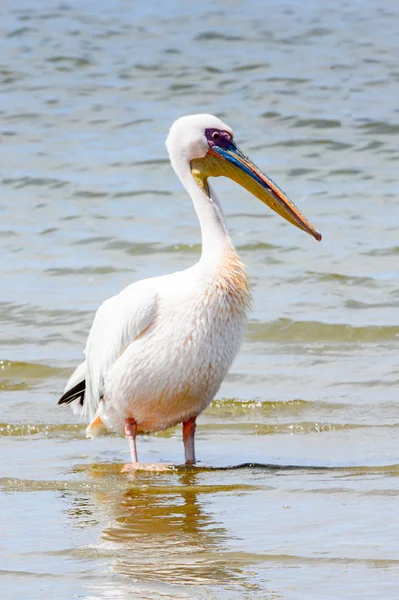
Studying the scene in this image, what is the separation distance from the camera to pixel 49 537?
4.09m

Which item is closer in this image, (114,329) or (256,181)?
(114,329)

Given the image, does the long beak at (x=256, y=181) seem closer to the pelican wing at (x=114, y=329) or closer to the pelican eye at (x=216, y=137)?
the pelican eye at (x=216, y=137)

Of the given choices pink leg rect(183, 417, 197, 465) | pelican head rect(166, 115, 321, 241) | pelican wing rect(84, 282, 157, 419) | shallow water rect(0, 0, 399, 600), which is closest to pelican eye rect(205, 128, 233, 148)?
pelican head rect(166, 115, 321, 241)

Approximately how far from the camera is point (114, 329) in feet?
17.0

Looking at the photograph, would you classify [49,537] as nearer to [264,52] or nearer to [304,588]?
[304,588]

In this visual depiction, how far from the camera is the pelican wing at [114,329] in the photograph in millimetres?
5082

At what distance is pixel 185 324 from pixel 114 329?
33 cm

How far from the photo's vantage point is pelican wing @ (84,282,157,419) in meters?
5.08

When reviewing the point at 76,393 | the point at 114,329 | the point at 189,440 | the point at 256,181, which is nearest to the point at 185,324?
the point at 114,329

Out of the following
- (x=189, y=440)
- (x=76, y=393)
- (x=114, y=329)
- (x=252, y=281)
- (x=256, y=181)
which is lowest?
(x=189, y=440)

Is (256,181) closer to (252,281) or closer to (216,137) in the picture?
(216,137)

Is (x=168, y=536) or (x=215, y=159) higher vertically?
(x=215, y=159)

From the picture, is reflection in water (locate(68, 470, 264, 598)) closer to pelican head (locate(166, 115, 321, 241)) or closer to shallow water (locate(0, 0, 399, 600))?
shallow water (locate(0, 0, 399, 600))

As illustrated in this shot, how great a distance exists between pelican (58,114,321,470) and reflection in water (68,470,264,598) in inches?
11.9
